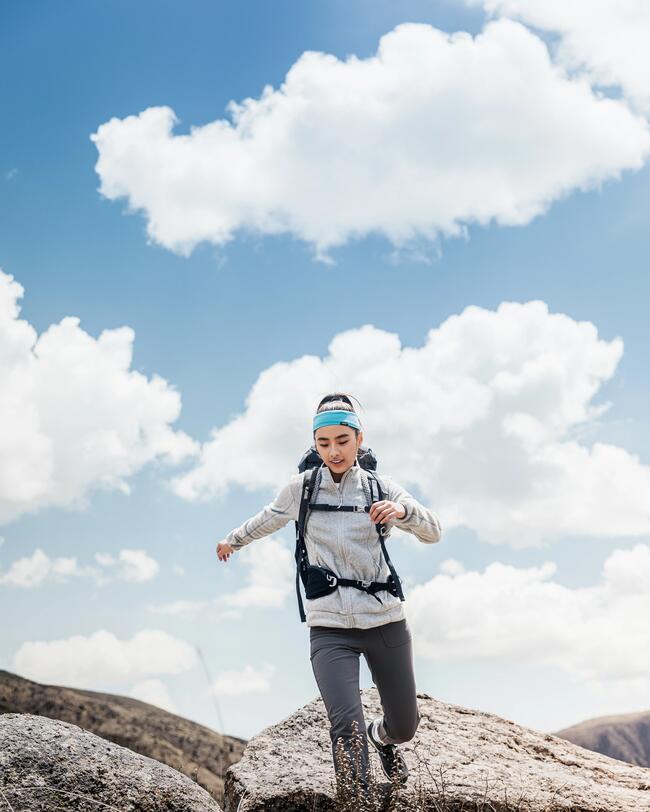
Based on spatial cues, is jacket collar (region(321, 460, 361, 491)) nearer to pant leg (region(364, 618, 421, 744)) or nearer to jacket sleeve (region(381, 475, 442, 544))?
jacket sleeve (region(381, 475, 442, 544))

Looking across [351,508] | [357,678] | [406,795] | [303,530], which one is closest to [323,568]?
[303,530]

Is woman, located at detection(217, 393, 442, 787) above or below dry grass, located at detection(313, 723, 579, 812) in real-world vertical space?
above

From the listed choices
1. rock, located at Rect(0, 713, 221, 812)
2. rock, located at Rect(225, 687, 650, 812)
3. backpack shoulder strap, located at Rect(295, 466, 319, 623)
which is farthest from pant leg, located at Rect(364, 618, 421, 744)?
rock, located at Rect(0, 713, 221, 812)

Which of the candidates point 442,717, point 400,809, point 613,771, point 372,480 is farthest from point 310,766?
point 613,771

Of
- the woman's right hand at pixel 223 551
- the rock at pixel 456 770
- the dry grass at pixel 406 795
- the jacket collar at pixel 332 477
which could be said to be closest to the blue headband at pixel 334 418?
the jacket collar at pixel 332 477

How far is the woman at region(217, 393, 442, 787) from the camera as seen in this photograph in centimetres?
636

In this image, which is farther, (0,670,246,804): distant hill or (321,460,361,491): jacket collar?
(0,670,246,804): distant hill

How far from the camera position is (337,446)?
6.70 m

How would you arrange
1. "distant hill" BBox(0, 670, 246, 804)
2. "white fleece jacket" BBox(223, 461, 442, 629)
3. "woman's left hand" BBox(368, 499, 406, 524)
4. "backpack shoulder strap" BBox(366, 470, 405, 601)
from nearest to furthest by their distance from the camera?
"woman's left hand" BBox(368, 499, 406, 524)
"white fleece jacket" BBox(223, 461, 442, 629)
"backpack shoulder strap" BBox(366, 470, 405, 601)
"distant hill" BBox(0, 670, 246, 804)

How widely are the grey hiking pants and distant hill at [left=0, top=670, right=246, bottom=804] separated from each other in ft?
75.3

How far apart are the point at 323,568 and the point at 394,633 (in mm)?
732

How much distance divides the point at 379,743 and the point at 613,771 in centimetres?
375

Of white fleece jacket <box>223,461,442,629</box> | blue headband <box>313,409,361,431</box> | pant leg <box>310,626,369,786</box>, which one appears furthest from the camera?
blue headband <box>313,409,361,431</box>

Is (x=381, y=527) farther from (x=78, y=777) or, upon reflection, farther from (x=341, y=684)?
(x=78, y=777)
